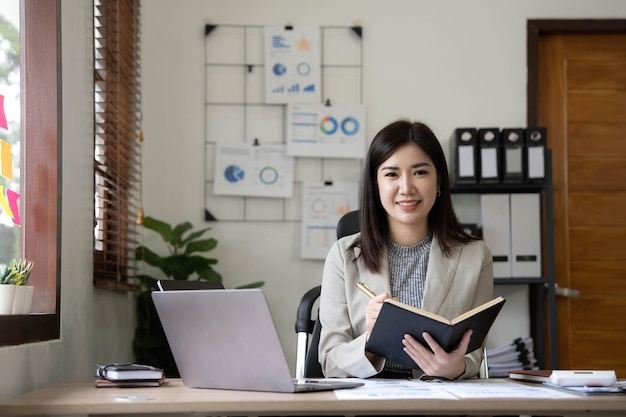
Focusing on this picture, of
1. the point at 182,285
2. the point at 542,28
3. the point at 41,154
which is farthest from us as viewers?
the point at 542,28

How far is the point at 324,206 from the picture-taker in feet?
13.1

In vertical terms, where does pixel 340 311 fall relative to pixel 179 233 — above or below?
below

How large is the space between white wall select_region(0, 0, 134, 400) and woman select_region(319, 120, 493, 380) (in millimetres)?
714

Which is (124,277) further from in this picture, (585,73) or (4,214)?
(585,73)

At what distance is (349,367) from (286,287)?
6.55 ft

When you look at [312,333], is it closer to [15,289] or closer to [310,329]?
[310,329]

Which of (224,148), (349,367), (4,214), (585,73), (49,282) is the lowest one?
(349,367)

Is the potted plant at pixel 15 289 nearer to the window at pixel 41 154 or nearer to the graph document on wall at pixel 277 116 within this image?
the window at pixel 41 154

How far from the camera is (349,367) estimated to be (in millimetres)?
1981

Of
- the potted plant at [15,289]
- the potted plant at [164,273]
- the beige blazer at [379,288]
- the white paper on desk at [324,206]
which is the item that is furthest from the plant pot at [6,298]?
the white paper on desk at [324,206]

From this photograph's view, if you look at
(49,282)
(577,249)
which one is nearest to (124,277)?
(49,282)

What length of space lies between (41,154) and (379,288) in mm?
925

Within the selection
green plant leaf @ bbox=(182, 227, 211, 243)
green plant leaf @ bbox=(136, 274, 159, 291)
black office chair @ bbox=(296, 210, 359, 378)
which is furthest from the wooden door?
green plant leaf @ bbox=(136, 274, 159, 291)

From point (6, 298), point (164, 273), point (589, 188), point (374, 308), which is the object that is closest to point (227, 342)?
point (374, 308)
